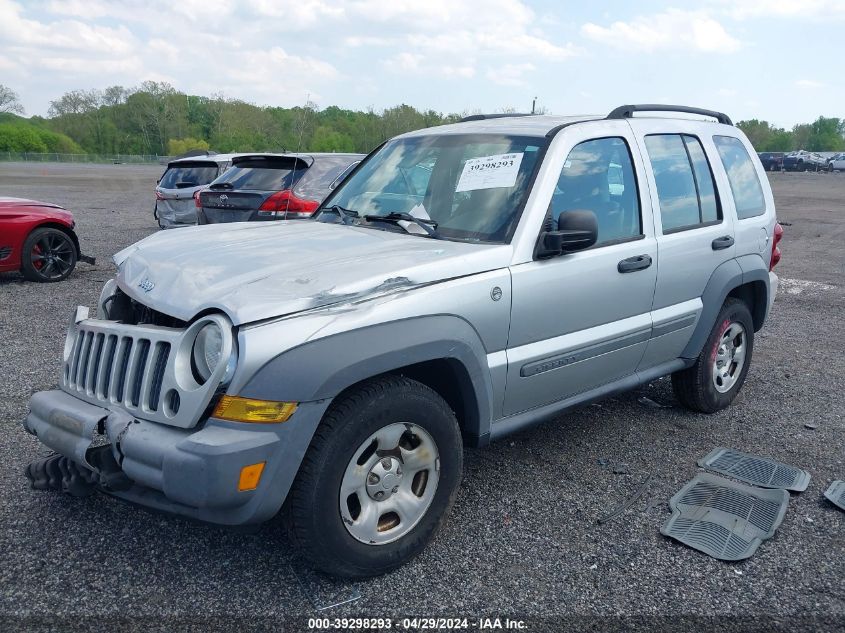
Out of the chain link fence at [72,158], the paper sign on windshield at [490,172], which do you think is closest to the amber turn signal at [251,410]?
the paper sign on windshield at [490,172]

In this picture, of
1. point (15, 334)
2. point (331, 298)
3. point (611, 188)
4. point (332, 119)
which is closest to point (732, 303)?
point (611, 188)

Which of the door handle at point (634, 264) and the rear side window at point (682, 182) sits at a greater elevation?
the rear side window at point (682, 182)

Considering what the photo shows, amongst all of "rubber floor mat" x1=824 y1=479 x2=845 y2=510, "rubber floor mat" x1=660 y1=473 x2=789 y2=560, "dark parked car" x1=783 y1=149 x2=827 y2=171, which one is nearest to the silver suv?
"rubber floor mat" x1=660 y1=473 x2=789 y2=560

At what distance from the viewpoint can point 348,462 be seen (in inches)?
110

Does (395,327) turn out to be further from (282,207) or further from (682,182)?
(282,207)

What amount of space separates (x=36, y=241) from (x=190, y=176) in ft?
15.1

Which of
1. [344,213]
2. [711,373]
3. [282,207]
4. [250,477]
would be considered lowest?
[711,373]

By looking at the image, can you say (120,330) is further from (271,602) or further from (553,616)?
(553,616)

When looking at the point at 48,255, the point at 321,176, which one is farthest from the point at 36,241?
the point at 321,176

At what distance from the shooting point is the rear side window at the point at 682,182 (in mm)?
4293

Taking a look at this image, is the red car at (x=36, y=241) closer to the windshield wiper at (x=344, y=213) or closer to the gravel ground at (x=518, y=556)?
the gravel ground at (x=518, y=556)

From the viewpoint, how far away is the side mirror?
3404mm

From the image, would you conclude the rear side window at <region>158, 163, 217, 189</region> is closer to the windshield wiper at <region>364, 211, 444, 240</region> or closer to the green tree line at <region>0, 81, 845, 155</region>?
the windshield wiper at <region>364, 211, 444, 240</region>

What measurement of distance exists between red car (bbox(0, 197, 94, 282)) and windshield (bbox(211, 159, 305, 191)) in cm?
196
